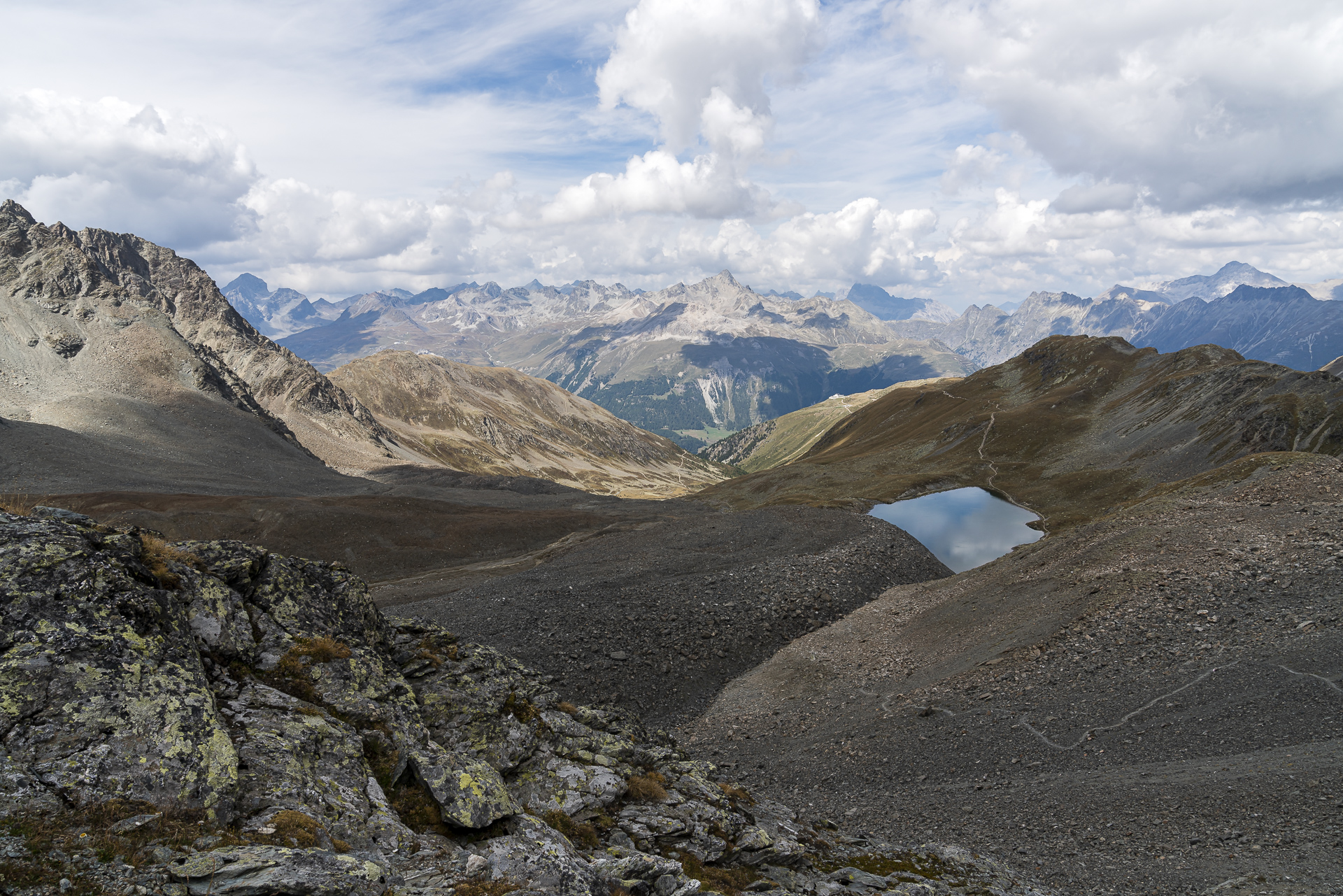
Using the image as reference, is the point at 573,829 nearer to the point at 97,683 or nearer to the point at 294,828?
the point at 294,828

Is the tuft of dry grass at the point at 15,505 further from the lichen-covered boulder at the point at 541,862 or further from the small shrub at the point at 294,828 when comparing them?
the lichen-covered boulder at the point at 541,862

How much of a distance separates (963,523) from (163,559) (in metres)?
88.1

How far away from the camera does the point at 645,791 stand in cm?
1638

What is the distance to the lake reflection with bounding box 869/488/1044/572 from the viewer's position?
73312mm

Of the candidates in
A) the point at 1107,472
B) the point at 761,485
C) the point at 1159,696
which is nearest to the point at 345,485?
the point at 761,485

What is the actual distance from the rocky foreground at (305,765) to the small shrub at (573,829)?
5 cm

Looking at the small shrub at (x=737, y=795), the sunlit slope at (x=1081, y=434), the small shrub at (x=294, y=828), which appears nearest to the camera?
the small shrub at (x=294, y=828)

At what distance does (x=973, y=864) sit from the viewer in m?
17.8

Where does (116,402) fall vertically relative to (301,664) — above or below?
above

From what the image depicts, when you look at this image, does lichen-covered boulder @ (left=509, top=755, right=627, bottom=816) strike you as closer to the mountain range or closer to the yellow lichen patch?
the yellow lichen patch

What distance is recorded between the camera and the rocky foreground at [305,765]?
908 centimetres

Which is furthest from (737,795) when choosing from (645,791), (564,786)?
(564,786)

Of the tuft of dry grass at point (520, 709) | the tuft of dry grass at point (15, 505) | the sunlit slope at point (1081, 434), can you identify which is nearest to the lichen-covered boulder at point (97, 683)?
the tuft of dry grass at point (15, 505)

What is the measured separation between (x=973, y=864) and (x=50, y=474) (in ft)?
359
